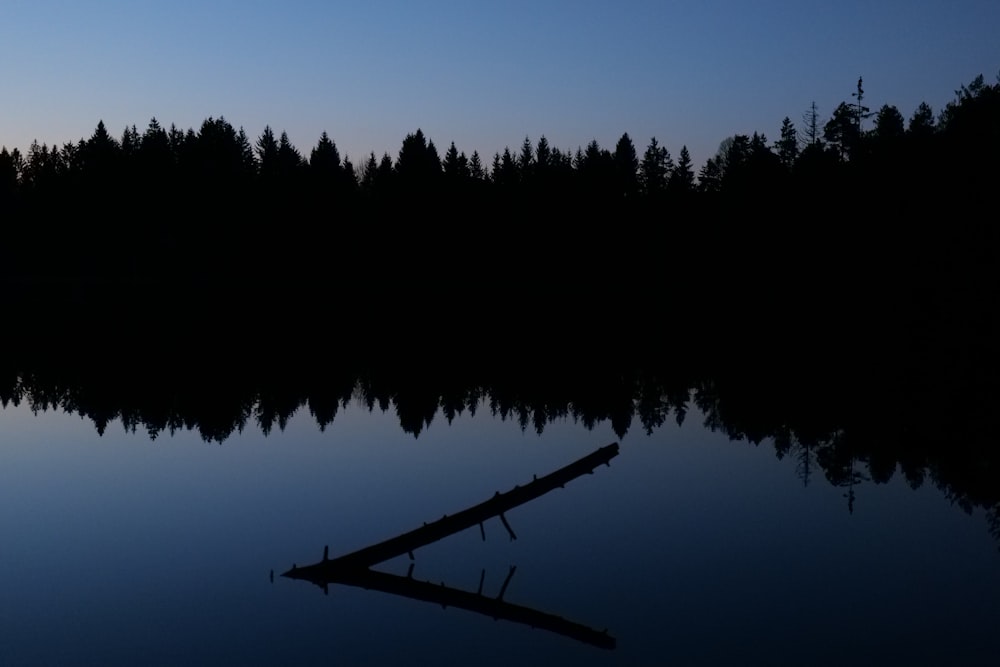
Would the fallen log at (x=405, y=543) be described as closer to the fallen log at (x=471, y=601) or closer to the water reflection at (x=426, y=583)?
the water reflection at (x=426, y=583)

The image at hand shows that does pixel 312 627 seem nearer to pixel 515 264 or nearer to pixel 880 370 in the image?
pixel 880 370

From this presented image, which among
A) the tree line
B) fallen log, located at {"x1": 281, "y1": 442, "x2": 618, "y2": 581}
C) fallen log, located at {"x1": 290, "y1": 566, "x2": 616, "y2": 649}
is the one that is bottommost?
fallen log, located at {"x1": 290, "y1": 566, "x2": 616, "y2": 649}

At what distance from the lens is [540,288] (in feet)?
407

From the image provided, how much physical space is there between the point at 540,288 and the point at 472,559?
343 ft

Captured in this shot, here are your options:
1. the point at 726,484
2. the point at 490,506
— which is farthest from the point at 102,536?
the point at 726,484

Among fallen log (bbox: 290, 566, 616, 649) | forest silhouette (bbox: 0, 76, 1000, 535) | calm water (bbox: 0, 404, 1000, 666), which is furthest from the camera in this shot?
forest silhouette (bbox: 0, 76, 1000, 535)

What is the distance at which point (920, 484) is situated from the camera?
27.6 m

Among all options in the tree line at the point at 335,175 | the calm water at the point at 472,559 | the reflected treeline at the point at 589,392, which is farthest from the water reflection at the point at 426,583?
the tree line at the point at 335,175

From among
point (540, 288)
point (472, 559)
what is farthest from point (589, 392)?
point (540, 288)

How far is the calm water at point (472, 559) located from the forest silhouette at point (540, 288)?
4569 millimetres

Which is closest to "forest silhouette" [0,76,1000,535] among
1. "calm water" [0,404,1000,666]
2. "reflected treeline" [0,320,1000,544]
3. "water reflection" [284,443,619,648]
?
"reflected treeline" [0,320,1000,544]

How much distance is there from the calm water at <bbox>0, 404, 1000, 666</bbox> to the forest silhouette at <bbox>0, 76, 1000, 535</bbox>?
4.57 metres

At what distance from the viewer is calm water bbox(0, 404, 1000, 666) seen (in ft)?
53.0

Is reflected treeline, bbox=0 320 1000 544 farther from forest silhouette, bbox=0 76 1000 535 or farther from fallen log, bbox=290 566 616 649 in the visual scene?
fallen log, bbox=290 566 616 649
